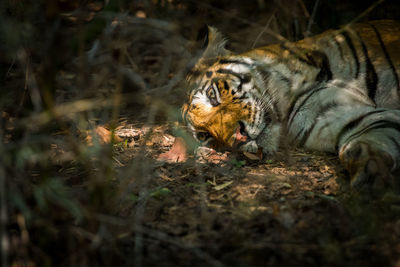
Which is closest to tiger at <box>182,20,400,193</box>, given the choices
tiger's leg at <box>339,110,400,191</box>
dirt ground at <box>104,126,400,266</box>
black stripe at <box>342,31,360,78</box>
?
black stripe at <box>342,31,360,78</box>

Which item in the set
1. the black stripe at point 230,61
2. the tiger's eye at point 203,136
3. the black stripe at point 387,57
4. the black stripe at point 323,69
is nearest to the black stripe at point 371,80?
the black stripe at point 387,57

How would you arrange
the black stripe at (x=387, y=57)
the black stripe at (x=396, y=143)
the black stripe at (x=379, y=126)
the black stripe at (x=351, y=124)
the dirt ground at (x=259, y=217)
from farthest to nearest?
the black stripe at (x=387, y=57) < the black stripe at (x=351, y=124) < the black stripe at (x=379, y=126) < the black stripe at (x=396, y=143) < the dirt ground at (x=259, y=217)

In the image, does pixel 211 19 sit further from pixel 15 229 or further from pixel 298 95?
pixel 15 229

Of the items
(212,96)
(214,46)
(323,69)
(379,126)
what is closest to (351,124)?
(379,126)

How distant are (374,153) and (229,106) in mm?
1064

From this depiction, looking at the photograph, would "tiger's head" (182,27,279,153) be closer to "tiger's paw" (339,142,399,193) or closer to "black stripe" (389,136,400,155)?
"tiger's paw" (339,142,399,193)

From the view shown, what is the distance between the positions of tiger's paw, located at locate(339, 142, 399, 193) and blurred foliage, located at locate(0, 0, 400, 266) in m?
0.58

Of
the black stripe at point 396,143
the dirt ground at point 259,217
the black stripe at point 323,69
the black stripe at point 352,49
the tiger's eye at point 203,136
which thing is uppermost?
the black stripe at point 352,49

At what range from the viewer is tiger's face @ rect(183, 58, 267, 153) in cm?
247

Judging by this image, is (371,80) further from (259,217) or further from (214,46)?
(259,217)

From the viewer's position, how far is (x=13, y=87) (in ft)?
8.46

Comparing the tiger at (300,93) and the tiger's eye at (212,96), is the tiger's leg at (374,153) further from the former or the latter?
the tiger's eye at (212,96)

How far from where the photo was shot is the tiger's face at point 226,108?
247 cm

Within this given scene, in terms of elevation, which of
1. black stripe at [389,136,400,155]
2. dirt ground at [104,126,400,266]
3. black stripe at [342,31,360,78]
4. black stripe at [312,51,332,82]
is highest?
black stripe at [342,31,360,78]
